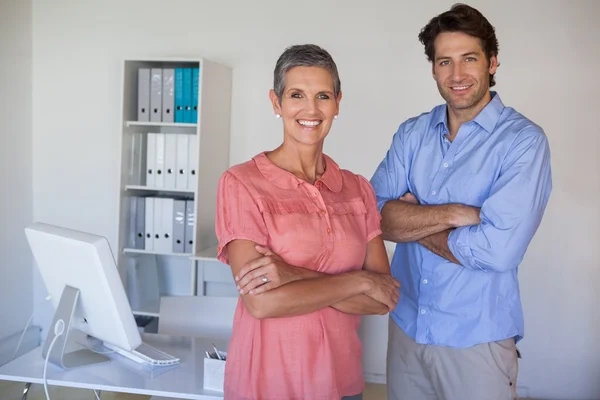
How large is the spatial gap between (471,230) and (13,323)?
3751 millimetres

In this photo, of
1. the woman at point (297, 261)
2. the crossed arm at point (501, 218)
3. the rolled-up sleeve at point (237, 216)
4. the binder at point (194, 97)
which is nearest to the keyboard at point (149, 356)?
the woman at point (297, 261)

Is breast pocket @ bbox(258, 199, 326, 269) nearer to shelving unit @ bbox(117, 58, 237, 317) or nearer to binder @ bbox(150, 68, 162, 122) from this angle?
shelving unit @ bbox(117, 58, 237, 317)

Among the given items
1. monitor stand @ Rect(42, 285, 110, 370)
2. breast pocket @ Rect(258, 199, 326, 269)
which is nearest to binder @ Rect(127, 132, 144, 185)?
monitor stand @ Rect(42, 285, 110, 370)

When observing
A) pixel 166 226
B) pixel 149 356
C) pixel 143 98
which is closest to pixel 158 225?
pixel 166 226

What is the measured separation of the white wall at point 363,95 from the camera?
383cm

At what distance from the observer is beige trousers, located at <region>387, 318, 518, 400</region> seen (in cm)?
180

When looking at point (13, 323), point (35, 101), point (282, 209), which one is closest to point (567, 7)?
point (282, 209)

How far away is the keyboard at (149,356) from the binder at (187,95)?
6.60 ft

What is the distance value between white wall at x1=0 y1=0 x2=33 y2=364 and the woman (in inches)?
126

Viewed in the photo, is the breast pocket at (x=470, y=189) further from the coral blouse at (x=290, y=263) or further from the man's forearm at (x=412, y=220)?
the coral blouse at (x=290, y=263)

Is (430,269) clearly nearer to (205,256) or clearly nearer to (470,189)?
(470,189)

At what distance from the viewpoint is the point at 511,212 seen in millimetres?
1753

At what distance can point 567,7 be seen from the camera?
379cm

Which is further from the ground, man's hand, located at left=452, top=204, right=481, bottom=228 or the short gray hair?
the short gray hair
